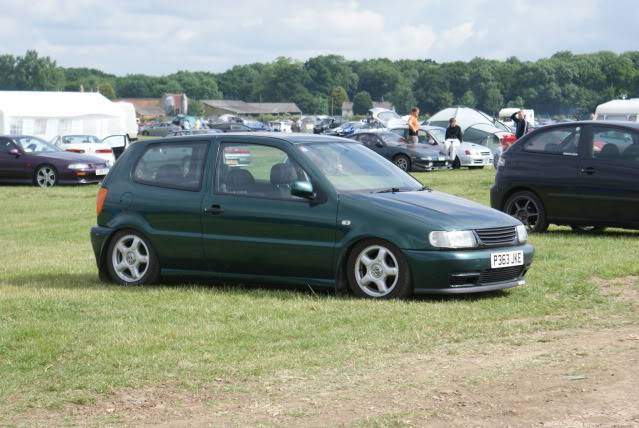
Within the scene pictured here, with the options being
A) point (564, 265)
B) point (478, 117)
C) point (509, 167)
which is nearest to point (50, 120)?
point (478, 117)

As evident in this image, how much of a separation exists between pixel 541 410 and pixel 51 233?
13332mm

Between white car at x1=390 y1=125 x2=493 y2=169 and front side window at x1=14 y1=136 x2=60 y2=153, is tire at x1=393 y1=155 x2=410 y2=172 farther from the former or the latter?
front side window at x1=14 y1=136 x2=60 y2=153

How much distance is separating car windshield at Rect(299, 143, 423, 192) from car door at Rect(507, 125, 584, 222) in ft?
15.3

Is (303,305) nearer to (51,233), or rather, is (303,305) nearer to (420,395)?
(420,395)

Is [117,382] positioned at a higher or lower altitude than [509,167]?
lower

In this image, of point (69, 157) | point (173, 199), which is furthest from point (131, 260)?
point (69, 157)

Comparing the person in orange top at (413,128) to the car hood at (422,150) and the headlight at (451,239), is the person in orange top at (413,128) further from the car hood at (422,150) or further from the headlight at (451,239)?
the headlight at (451,239)

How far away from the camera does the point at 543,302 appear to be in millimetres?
9555

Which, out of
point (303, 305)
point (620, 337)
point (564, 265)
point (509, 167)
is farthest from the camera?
point (509, 167)

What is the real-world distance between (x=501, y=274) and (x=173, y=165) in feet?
10.7

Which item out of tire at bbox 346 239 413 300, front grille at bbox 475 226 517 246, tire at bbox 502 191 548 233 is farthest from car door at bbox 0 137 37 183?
front grille at bbox 475 226 517 246

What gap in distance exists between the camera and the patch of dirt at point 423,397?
6.00 m

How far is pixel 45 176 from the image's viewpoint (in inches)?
1182

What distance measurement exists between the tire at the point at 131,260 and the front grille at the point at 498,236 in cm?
306
